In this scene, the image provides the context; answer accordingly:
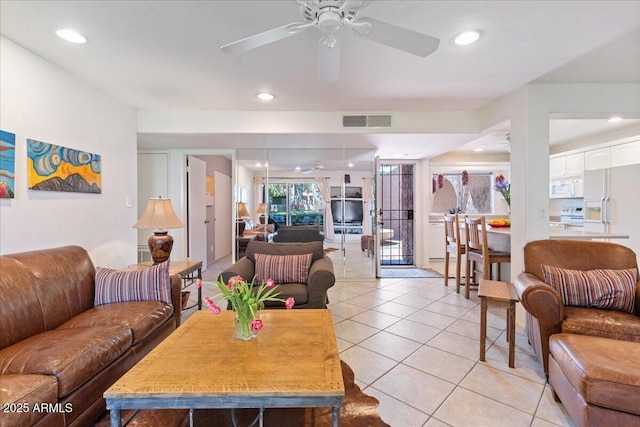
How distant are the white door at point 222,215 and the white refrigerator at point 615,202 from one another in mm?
6558

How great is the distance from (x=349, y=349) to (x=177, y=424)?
1.36 m

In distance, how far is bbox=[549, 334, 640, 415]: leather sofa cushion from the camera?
4.50ft

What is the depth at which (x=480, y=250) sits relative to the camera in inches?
149

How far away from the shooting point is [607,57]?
2465 millimetres

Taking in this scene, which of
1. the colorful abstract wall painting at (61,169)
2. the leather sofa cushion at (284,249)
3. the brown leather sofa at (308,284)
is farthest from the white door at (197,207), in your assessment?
the brown leather sofa at (308,284)

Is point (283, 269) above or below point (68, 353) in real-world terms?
above

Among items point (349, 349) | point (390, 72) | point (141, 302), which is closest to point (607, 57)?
point (390, 72)

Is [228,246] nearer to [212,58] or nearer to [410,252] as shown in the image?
[410,252]

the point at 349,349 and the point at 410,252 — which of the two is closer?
the point at 349,349

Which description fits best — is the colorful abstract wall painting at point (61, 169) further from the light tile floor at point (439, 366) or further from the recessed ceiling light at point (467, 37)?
the recessed ceiling light at point (467, 37)

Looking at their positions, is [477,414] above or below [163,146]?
below

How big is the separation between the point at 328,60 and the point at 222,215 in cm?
545

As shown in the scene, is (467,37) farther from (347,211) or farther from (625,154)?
(625,154)

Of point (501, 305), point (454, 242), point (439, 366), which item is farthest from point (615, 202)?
point (439, 366)
